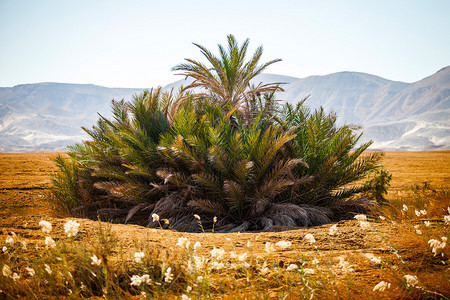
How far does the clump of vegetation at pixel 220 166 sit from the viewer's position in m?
6.23

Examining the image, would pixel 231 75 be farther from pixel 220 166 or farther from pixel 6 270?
pixel 6 270

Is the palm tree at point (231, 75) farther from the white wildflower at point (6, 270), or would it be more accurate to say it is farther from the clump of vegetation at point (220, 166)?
the white wildflower at point (6, 270)

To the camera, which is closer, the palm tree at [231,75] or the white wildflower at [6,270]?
the white wildflower at [6,270]

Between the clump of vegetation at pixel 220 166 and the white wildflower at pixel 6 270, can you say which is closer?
the white wildflower at pixel 6 270

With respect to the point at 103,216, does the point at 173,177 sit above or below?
above

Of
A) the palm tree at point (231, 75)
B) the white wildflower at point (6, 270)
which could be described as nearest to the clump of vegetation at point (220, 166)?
the palm tree at point (231, 75)

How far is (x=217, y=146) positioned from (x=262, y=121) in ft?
6.11

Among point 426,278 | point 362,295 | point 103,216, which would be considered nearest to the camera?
point 362,295

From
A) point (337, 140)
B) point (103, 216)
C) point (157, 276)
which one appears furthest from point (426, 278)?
point (103, 216)

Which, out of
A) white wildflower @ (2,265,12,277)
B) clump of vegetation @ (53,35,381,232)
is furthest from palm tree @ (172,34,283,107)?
white wildflower @ (2,265,12,277)

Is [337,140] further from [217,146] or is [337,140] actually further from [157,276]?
[157,276]

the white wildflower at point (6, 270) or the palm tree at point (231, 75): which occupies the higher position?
the palm tree at point (231, 75)

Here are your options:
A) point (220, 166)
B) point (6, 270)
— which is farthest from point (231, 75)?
point (6, 270)

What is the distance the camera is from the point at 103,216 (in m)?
7.44
